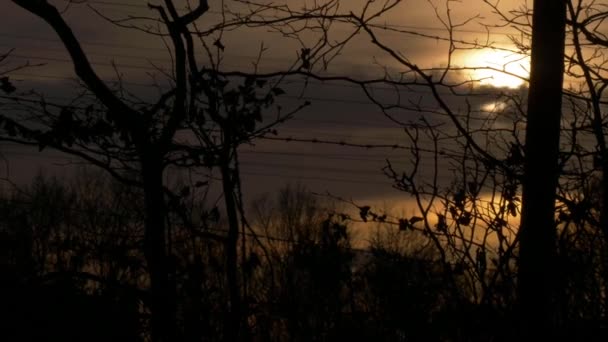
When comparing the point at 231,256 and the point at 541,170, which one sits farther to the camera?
the point at 231,256

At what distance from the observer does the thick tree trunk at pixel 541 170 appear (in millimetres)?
5469

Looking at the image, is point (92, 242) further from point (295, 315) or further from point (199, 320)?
point (295, 315)

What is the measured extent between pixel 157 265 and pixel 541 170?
2.86m

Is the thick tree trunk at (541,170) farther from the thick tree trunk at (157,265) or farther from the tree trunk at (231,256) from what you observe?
the thick tree trunk at (157,265)

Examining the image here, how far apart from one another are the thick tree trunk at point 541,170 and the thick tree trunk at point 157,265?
2574 millimetres

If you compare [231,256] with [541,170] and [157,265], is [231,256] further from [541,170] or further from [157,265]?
[541,170]

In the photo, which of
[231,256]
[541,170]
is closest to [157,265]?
[231,256]

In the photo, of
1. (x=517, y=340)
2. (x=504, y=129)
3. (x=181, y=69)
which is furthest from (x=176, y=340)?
(x=504, y=129)

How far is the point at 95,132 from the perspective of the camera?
23.1ft

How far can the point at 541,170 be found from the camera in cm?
554

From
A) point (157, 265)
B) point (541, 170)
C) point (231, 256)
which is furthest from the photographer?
point (231, 256)

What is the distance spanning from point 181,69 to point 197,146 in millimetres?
661

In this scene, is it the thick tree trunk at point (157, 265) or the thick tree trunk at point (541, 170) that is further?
the thick tree trunk at point (157, 265)

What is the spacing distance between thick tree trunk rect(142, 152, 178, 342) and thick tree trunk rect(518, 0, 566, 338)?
2574 mm
